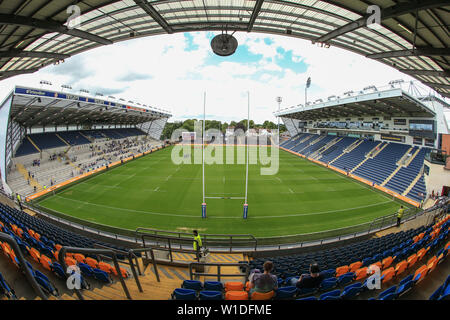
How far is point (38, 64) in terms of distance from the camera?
13336 mm

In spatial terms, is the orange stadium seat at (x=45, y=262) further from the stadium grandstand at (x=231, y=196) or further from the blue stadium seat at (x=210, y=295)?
the blue stadium seat at (x=210, y=295)

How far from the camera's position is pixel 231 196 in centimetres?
2038

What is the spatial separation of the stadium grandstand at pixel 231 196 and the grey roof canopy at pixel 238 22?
0.07 metres

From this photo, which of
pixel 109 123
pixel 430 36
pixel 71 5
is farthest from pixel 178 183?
pixel 109 123

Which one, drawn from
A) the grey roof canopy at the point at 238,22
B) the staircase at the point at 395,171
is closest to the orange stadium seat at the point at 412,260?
the grey roof canopy at the point at 238,22

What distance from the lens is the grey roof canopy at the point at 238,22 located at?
22.7ft

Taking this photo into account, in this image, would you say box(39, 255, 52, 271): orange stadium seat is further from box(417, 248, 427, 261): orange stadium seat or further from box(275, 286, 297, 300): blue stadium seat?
box(417, 248, 427, 261): orange stadium seat

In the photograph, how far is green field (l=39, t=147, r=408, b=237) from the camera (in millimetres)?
14430

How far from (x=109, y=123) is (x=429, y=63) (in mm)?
62295

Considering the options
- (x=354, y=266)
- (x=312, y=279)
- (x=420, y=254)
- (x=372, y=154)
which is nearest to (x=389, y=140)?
(x=372, y=154)

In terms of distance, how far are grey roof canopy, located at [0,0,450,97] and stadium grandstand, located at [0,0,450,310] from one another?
71mm

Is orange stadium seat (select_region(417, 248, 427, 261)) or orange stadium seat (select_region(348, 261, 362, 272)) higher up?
orange stadium seat (select_region(417, 248, 427, 261))

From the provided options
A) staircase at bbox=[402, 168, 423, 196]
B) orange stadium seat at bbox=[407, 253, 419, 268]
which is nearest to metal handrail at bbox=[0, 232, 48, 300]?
orange stadium seat at bbox=[407, 253, 419, 268]

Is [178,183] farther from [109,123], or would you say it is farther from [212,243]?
[109,123]
